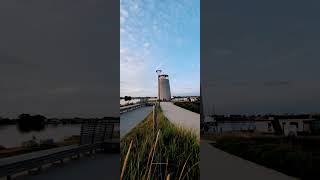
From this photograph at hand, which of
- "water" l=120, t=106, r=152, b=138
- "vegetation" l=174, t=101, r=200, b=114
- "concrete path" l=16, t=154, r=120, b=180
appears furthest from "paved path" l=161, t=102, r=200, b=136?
"concrete path" l=16, t=154, r=120, b=180

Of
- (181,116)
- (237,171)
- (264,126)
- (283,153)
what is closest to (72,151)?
(237,171)

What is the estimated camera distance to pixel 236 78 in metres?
8.34

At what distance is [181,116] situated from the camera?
320cm

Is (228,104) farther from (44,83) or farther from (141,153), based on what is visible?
(141,153)

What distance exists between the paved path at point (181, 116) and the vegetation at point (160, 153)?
5 cm

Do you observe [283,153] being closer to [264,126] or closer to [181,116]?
[264,126]

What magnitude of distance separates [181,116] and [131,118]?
1.37 feet

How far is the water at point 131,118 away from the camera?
3.06 m

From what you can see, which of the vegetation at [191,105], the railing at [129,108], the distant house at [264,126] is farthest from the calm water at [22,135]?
the distant house at [264,126]

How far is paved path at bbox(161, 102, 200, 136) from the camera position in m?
3.11

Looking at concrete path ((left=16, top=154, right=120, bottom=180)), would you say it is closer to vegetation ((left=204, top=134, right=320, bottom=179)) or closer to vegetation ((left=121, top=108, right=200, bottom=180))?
vegetation ((left=121, top=108, right=200, bottom=180))

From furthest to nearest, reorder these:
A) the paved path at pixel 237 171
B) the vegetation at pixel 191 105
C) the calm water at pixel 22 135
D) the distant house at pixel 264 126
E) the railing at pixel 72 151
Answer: the distant house at pixel 264 126, the calm water at pixel 22 135, the paved path at pixel 237 171, the railing at pixel 72 151, the vegetation at pixel 191 105

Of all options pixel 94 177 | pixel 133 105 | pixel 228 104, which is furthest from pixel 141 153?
pixel 228 104

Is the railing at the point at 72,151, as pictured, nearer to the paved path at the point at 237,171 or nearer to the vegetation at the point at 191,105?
the paved path at the point at 237,171
